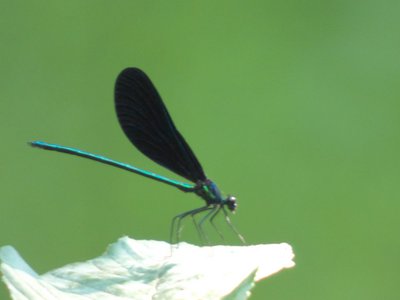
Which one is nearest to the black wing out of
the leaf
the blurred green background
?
the leaf

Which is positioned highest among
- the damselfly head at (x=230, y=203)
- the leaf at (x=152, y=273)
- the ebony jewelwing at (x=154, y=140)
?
the ebony jewelwing at (x=154, y=140)

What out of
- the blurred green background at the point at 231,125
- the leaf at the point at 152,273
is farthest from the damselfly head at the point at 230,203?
the blurred green background at the point at 231,125

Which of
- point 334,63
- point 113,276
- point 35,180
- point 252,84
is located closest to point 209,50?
point 252,84

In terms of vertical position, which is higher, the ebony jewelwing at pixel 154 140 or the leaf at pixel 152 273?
the ebony jewelwing at pixel 154 140

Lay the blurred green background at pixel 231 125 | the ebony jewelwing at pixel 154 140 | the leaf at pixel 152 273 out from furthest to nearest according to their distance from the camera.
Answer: the blurred green background at pixel 231 125
the ebony jewelwing at pixel 154 140
the leaf at pixel 152 273

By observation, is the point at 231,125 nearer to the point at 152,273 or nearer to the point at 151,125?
the point at 151,125

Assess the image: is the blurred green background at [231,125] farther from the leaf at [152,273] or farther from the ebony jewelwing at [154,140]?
the leaf at [152,273]
